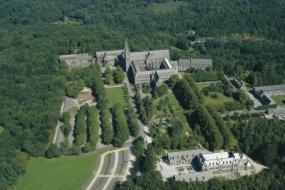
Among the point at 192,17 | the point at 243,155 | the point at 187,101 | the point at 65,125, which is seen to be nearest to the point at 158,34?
the point at 192,17

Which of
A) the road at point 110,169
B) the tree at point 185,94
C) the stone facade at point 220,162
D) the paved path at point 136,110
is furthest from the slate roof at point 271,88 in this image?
the road at point 110,169

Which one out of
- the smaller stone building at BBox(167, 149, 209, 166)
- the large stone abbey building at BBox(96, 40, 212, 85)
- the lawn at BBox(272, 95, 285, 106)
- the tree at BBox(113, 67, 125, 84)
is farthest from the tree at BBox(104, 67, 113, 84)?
the lawn at BBox(272, 95, 285, 106)

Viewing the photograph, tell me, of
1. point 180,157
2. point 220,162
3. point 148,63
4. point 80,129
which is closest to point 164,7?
point 148,63

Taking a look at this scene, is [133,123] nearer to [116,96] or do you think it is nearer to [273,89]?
[116,96]

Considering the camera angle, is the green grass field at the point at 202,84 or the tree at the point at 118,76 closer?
the green grass field at the point at 202,84

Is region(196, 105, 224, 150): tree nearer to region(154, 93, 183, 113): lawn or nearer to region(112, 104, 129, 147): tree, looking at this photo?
region(154, 93, 183, 113): lawn

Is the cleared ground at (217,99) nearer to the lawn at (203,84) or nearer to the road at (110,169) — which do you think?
the lawn at (203,84)
